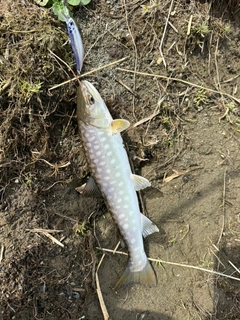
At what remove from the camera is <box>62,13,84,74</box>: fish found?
2.80m

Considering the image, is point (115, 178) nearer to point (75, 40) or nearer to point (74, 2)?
point (75, 40)

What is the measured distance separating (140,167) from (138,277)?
96 centimetres

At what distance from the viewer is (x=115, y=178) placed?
2787mm

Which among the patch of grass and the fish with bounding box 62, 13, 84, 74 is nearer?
the fish with bounding box 62, 13, 84, 74

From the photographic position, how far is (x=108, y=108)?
2.96 meters

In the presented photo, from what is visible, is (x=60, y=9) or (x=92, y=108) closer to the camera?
(x=92, y=108)

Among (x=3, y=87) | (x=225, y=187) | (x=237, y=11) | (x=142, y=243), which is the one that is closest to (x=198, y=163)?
(x=225, y=187)

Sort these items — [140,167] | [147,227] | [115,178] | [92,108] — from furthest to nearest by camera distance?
[140,167] → [147,227] → [115,178] → [92,108]

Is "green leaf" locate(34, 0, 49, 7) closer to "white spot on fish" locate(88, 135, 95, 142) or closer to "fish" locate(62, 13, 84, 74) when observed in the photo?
"fish" locate(62, 13, 84, 74)

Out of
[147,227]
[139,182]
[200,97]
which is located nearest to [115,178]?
[139,182]

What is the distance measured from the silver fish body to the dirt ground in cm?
8

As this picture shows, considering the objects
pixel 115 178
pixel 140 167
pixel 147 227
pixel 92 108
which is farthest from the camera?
pixel 140 167

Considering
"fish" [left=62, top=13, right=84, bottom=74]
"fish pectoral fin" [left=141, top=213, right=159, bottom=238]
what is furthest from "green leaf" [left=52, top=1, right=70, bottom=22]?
"fish pectoral fin" [left=141, top=213, right=159, bottom=238]

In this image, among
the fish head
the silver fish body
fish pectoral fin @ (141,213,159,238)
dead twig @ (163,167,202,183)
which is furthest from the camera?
dead twig @ (163,167,202,183)
